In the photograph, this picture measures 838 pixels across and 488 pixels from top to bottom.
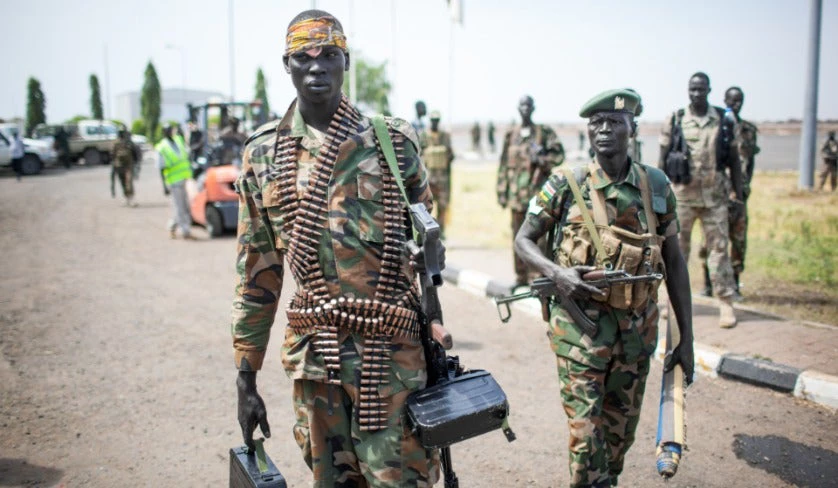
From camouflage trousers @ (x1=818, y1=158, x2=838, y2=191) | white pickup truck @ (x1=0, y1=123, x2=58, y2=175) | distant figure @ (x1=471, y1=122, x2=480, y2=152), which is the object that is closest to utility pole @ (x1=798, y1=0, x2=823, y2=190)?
camouflage trousers @ (x1=818, y1=158, x2=838, y2=191)

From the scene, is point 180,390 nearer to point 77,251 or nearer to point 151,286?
point 151,286

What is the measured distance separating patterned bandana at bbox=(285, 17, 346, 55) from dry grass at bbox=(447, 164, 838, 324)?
6248 mm

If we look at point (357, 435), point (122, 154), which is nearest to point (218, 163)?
point (122, 154)

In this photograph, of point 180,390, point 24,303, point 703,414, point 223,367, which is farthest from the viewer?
point 24,303

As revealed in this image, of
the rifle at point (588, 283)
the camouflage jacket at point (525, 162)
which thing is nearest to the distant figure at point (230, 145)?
the camouflage jacket at point (525, 162)

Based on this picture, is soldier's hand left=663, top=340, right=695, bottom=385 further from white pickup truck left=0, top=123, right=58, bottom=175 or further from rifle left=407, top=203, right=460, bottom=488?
white pickup truck left=0, top=123, right=58, bottom=175

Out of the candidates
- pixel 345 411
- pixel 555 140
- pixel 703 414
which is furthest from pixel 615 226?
pixel 555 140

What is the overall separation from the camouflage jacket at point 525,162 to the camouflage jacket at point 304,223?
19.9 ft

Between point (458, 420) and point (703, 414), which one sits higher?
point (458, 420)

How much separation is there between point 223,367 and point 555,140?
4739 millimetres

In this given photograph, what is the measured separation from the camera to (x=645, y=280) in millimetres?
3322

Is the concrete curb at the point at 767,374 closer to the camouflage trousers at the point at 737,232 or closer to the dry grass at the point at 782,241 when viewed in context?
the dry grass at the point at 782,241

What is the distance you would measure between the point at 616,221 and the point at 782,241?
8848 millimetres

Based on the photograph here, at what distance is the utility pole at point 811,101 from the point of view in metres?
13.6
